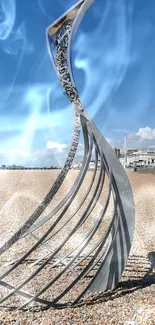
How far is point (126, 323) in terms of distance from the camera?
6109 millimetres

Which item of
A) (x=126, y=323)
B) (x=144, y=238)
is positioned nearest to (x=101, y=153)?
(x=126, y=323)

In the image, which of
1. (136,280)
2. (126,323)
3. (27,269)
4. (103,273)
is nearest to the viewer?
(126,323)

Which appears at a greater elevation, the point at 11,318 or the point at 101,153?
the point at 101,153

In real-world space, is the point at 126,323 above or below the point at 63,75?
below

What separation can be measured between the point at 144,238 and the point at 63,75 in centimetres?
745

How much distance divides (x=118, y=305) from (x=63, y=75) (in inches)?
187

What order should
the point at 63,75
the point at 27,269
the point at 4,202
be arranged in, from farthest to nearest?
the point at 4,202 < the point at 27,269 < the point at 63,75

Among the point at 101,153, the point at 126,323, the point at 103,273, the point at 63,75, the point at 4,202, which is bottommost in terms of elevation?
the point at 126,323

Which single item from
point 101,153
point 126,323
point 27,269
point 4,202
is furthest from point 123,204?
Answer: point 4,202

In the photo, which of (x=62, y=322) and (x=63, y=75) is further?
(x=63, y=75)

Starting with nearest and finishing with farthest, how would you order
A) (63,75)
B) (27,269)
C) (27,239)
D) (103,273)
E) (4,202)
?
(63,75) → (103,273) → (27,269) → (27,239) → (4,202)

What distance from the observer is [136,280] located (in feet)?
26.9

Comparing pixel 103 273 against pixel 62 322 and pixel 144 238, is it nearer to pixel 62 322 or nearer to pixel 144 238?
pixel 62 322

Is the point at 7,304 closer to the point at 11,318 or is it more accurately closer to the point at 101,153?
the point at 11,318
